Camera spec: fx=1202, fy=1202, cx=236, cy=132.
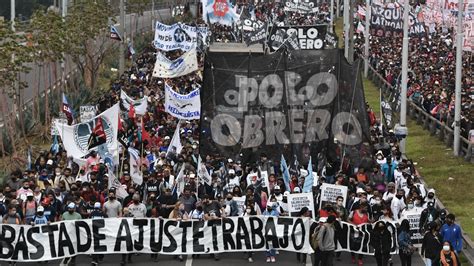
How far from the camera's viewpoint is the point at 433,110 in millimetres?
35531

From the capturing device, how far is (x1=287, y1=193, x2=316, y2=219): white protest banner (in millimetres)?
19922

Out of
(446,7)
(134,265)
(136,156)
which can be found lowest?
(134,265)

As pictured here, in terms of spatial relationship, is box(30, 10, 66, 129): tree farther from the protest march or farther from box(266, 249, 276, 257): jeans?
box(266, 249, 276, 257): jeans

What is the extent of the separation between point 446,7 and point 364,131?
91.5 feet

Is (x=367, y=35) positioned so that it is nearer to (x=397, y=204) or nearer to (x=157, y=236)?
(x=397, y=204)

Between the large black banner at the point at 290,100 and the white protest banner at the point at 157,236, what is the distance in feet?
10.3

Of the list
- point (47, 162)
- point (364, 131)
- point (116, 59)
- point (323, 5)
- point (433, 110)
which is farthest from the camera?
point (323, 5)

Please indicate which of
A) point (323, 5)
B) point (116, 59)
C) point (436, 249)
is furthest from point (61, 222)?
point (323, 5)

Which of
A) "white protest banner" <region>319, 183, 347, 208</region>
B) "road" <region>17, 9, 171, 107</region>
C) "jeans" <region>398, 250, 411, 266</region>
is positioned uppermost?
"road" <region>17, 9, 171, 107</region>

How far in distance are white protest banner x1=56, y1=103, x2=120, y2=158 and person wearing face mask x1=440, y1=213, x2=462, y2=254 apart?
24.0 feet

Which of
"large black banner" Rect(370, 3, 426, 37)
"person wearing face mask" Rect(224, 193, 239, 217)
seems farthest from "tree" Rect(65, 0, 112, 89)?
"person wearing face mask" Rect(224, 193, 239, 217)

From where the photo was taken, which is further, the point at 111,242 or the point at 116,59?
the point at 116,59

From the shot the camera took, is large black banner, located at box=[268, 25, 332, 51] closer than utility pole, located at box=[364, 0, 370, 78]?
Yes

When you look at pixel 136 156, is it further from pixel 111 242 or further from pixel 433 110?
pixel 433 110
